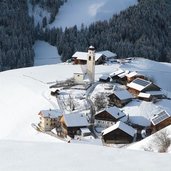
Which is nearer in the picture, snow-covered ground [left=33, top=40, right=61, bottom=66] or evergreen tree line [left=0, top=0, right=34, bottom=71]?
evergreen tree line [left=0, top=0, right=34, bottom=71]

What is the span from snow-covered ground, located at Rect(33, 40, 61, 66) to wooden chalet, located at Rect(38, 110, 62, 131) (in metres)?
52.5

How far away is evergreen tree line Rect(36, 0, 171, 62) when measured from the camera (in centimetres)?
9206

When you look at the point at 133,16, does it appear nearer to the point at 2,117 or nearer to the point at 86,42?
the point at 86,42

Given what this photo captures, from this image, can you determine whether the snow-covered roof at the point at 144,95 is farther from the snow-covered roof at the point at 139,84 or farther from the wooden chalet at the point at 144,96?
the snow-covered roof at the point at 139,84

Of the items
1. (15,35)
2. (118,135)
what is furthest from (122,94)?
(15,35)

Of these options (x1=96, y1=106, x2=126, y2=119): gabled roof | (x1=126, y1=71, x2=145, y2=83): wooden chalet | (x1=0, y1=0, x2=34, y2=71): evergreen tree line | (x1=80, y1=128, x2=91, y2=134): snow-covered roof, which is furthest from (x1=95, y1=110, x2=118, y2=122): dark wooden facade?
(x1=0, y1=0, x2=34, y2=71): evergreen tree line

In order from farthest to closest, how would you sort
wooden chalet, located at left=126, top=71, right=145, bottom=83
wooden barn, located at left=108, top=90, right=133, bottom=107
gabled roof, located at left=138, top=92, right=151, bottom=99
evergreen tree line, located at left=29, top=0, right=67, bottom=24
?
evergreen tree line, located at left=29, top=0, right=67, bottom=24
wooden chalet, located at left=126, top=71, right=145, bottom=83
gabled roof, located at left=138, top=92, right=151, bottom=99
wooden barn, located at left=108, top=90, right=133, bottom=107

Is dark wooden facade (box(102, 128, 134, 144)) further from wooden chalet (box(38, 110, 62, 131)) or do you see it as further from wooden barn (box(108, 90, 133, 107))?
wooden barn (box(108, 90, 133, 107))

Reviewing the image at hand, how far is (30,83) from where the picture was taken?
46.9m

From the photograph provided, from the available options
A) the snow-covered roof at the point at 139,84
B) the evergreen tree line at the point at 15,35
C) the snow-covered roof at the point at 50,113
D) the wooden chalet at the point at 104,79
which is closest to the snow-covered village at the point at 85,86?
the snow-covered roof at the point at 50,113

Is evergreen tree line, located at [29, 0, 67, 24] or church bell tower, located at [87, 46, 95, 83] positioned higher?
evergreen tree line, located at [29, 0, 67, 24]

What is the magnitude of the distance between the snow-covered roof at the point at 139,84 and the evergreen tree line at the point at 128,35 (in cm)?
4415

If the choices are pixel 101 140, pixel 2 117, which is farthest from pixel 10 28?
pixel 101 140

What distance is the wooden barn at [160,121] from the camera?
33.9 meters
